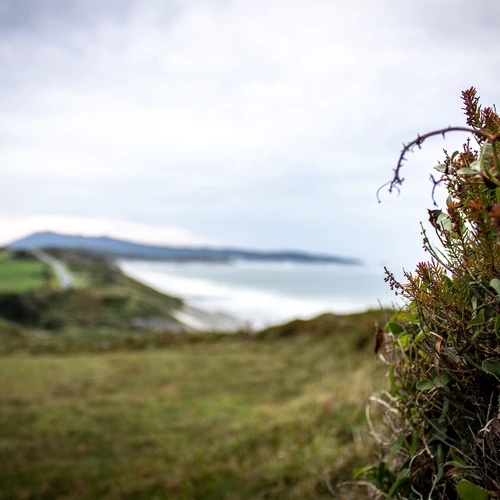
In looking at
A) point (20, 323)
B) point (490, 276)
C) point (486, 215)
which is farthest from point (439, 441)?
point (20, 323)

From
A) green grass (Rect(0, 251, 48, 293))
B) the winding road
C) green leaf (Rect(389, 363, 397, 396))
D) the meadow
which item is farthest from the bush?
the winding road

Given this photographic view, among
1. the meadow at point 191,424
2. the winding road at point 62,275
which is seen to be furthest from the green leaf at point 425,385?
the winding road at point 62,275

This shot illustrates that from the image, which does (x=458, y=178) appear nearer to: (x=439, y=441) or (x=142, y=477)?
(x=439, y=441)

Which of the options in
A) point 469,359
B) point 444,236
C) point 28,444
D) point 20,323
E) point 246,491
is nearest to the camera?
point 469,359

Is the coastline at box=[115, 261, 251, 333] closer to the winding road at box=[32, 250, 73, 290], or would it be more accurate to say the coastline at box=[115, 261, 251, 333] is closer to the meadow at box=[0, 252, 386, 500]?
the winding road at box=[32, 250, 73, 290]

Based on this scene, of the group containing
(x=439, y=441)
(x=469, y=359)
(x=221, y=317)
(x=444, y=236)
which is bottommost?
(x=221, y=317)

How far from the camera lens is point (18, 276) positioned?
196 feet

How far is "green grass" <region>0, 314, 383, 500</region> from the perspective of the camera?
535 centimetres

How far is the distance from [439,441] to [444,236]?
58 cm

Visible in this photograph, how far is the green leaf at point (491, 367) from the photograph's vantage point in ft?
3.49

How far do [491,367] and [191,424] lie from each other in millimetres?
8959

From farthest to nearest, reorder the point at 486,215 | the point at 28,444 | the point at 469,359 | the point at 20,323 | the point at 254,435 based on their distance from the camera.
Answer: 1. the point at 20,323
2. the point at 28,444
3. the point at 254,435
4. the point at 469,359
5. the point at 486,215

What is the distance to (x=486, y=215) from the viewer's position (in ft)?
3.10

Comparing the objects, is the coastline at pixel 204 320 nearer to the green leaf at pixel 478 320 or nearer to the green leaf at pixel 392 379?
the green leaf at pixel 392 379
